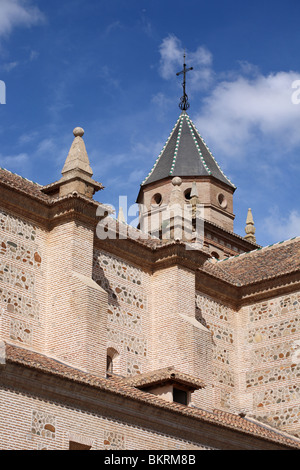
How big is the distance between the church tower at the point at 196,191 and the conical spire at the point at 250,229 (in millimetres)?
101

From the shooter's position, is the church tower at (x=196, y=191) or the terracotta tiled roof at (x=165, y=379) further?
the church tower at (x=196, y=191)

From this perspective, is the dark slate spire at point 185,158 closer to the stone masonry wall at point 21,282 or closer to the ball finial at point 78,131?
the ball finial at point 78,131

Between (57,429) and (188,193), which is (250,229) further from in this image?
(57,429)

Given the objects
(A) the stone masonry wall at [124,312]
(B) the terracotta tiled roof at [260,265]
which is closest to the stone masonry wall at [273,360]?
(B) the terracotta tiled roof at [260,265]

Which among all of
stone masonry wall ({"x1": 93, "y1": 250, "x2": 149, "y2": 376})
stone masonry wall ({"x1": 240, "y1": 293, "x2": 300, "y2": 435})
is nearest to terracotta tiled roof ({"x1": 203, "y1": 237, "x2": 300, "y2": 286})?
stone masonry wall ({"x1": 240, "y1": 293, "x2": 300, "y2": 435})

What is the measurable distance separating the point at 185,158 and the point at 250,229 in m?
3.80

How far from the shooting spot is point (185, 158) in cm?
3325

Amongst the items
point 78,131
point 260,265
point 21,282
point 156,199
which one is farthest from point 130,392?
point 156,199

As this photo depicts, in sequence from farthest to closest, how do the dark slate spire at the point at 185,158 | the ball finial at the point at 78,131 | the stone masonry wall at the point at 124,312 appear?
the dark slate spire at the point at 185,158 < the ball finial at the point at 78,131 < the stone masonry wall at the point at 124,312

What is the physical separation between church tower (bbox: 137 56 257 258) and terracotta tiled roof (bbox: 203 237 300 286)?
253 inches

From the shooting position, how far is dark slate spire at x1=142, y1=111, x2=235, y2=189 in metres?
32.9

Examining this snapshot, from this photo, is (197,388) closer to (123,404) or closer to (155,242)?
(123,404)

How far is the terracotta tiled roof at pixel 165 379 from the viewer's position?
1759 centimetres

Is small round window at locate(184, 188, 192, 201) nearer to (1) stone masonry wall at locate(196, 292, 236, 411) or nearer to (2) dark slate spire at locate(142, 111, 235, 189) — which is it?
(2) dark slate spire at locate(142, 111, 235, 189)
